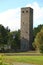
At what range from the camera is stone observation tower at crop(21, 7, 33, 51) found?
212 feet

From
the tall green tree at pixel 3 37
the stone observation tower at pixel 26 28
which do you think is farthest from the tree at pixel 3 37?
the stone observation tower at pixel 26 28

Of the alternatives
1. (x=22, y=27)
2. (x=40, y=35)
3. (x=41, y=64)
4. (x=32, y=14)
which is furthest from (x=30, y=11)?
(x=41, y=64)

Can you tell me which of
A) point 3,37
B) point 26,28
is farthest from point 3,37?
point 26,28

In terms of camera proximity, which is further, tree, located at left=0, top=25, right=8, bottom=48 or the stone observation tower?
the stone observation tower

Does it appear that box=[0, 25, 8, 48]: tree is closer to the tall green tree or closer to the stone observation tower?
the tall green tree

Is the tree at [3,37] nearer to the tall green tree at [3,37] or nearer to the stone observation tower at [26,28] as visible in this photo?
the tall green tree at [3,37]

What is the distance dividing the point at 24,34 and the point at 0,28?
7860 mm

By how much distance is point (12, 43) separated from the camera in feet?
206

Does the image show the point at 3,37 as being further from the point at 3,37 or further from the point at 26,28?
the point at 26,28

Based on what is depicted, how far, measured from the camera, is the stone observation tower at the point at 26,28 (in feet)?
212

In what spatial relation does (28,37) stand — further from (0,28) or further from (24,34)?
(0,28)

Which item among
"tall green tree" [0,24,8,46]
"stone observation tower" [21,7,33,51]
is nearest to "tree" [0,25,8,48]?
"tall green tree" [0,24,8,46]

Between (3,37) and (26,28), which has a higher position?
(26,28)

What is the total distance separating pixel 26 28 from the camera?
65.4m
